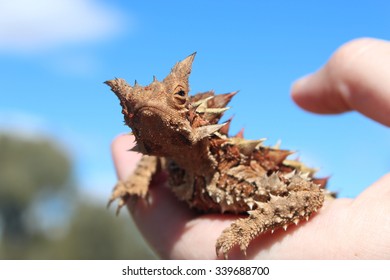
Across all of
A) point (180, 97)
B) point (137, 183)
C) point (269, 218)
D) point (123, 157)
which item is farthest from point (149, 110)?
point (123, 157)

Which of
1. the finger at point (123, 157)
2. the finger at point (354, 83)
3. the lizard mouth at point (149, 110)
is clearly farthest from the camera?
the finger at point (123, 157)

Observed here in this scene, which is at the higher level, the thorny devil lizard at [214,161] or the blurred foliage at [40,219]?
the blurred foliage at [40,219]

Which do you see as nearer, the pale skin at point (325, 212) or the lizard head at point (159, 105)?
the lizard head at point (159, 105)

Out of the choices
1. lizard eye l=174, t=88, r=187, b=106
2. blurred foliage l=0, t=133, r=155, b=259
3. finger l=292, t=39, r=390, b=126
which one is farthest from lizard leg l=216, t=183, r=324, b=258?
blurred foliage l=0, t=133, r=155, b=259

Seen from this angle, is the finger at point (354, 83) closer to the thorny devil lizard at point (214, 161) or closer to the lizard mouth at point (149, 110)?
the thorny devil lizard at point (214, 161)

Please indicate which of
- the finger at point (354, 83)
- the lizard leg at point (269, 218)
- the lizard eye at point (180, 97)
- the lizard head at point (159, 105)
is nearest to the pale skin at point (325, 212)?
the finger at point (354, 83)

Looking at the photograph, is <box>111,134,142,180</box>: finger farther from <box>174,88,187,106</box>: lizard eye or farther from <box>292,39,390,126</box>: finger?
<box>174,88,187,106</box>: lizard eye
